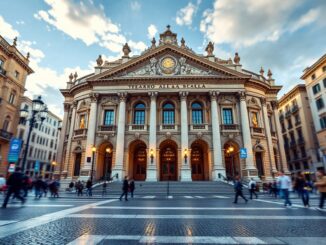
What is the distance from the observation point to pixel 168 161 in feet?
88.5

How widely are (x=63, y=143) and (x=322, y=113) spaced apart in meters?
41.3

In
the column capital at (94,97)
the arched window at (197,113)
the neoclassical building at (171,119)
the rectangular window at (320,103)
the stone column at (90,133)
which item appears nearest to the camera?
the stone column at (90,133)

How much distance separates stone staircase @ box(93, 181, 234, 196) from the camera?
17.8 metres

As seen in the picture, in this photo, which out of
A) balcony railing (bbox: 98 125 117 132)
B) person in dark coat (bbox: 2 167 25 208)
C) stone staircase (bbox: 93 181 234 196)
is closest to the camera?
person in dark coat (bbox: 2 167 25 208)

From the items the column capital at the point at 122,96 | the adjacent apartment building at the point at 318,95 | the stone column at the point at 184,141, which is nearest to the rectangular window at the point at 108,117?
the column capital at the point at 122,96

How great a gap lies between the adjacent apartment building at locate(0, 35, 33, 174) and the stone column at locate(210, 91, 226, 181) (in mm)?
28761

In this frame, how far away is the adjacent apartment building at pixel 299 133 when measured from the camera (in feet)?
114

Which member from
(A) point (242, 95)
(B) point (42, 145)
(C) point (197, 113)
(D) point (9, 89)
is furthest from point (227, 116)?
(B) point (42, 145)

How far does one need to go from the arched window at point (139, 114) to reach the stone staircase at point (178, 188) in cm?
883

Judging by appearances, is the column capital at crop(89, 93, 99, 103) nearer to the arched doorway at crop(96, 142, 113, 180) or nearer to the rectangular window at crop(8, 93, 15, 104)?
the arched doorway at crop(96, 142, 113, 180)

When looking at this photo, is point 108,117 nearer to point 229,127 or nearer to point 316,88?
point 229,127

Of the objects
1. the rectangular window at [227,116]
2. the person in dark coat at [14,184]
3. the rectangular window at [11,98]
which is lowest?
the person in dark coat at [14,184]

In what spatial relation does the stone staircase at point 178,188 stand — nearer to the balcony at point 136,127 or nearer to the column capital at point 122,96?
the balcony at point 136,127

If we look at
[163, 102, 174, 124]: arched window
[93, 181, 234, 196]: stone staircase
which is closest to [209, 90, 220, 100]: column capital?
[163, 102, 174, 124]: arched window
